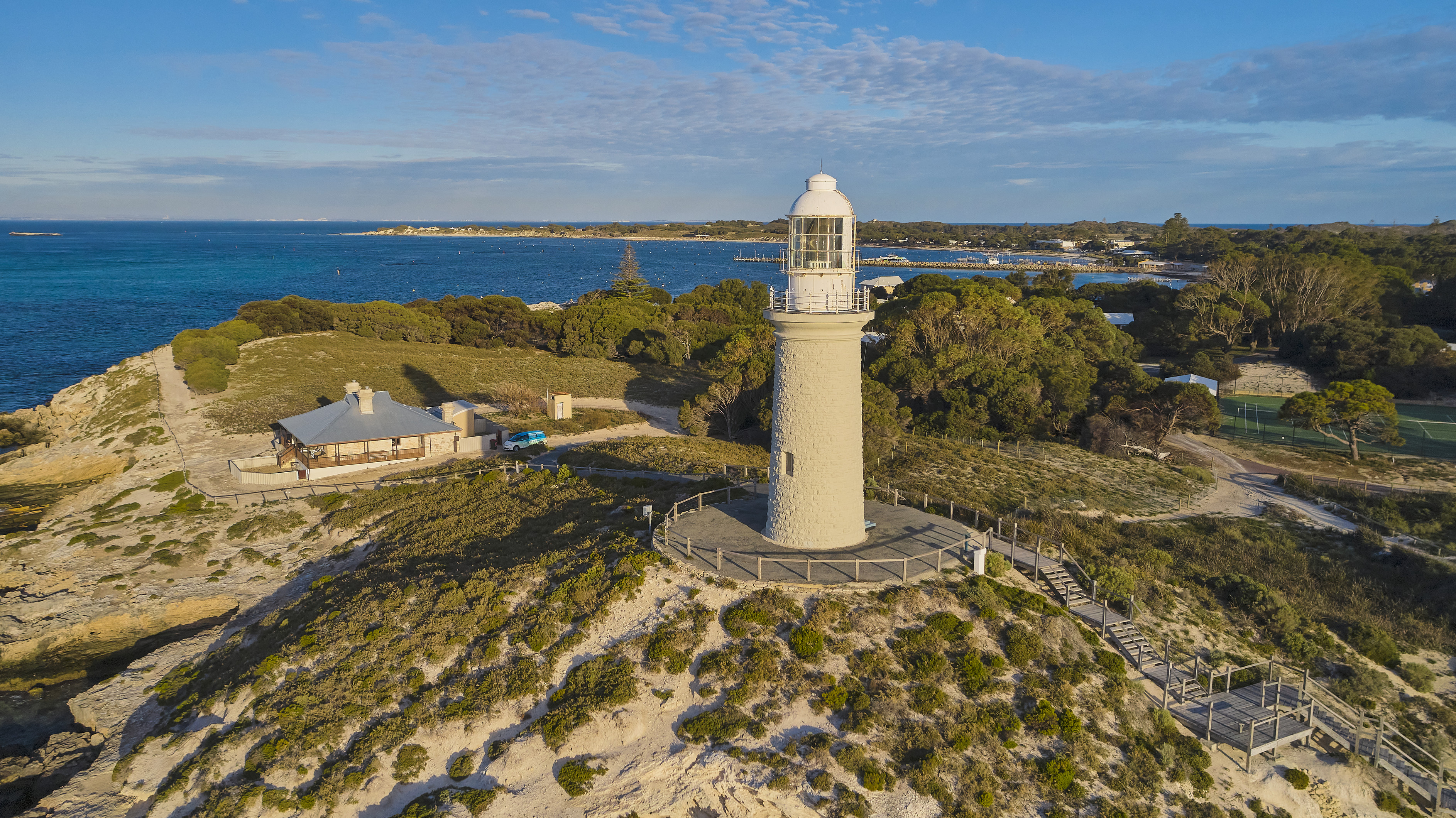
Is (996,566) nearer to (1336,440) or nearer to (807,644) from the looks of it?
(807,644)

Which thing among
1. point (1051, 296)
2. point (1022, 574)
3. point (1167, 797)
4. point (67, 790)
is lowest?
point (67, 790)

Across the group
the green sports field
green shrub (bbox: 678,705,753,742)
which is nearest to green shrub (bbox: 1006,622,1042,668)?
green shrub (bbox: 678,705,753,742)

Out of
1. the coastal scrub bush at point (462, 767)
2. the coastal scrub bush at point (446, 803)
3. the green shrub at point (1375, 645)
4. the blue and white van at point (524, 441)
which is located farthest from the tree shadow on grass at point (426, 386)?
the green shrub at point (1375, 645)

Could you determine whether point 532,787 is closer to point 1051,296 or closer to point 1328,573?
point 1328,573

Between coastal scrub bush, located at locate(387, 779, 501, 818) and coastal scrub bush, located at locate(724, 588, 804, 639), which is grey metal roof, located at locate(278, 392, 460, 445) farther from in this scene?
coastal scrub bush, located at locate(724, 588, 804, 639)

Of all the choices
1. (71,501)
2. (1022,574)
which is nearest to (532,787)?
(1022,574)

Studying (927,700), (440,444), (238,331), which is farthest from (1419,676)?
(238,331)

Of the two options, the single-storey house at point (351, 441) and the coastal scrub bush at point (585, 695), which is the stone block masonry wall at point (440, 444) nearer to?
the single-storey house at point (351, 441)
